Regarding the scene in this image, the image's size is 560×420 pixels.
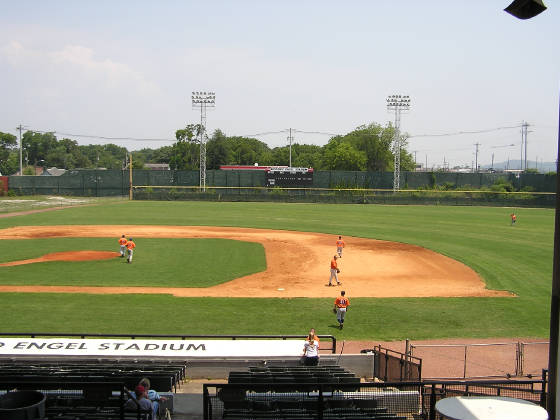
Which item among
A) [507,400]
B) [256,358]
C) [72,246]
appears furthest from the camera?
[72,246]

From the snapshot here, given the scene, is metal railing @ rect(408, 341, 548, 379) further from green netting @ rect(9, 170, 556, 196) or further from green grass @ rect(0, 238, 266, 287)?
green netting @ rect(9, 170, 556, 196)

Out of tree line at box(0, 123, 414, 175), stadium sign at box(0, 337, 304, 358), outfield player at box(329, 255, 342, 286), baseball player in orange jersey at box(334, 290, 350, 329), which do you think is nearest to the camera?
stadium sign at box(0, 337, 304, 358)

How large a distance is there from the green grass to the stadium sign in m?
11.4

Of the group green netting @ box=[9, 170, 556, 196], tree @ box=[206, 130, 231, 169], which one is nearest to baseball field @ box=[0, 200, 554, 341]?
green netting @ box=[9, 170, 556, 196]

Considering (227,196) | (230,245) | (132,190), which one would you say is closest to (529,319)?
(230,245)

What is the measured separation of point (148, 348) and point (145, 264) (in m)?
17.4

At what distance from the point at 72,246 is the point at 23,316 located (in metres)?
18.2

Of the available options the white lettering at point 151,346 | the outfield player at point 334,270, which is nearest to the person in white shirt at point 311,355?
the white lettering at point 151,346

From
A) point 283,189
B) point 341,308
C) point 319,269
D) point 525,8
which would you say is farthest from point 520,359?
point 283,189

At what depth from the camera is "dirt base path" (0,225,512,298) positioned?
25531mm

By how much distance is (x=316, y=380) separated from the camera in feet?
34.4

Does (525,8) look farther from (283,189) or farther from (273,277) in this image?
(283,189)

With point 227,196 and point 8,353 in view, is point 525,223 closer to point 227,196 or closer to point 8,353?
point 227,196

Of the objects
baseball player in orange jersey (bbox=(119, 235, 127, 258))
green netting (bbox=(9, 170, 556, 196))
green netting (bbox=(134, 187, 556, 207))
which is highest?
green netting (bbox=(9, 170, 556, 196))
